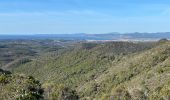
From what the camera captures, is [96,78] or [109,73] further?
Result: [96,78]

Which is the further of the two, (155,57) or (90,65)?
(90,65)

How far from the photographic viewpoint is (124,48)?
200 metres

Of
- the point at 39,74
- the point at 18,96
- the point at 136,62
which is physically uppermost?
the point at 18,96

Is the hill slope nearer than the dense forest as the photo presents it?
No

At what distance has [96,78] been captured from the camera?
130m

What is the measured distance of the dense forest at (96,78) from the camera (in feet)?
139

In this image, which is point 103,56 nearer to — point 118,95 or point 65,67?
point 65,67

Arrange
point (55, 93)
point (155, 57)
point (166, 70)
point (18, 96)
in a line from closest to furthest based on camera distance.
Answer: point (18, 96)
point (55, 93)
point (166, 70)
point (155, 57)

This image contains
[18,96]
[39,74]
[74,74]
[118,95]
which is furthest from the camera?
[39,74]

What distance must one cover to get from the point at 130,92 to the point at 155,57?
49849 millimetres

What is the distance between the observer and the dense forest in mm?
42312

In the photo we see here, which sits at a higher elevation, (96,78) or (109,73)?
(109,73)

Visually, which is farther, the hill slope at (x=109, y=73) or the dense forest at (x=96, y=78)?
the hill slope at (x=109, y=73)

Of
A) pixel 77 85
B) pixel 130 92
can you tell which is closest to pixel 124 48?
pixel 77 85
